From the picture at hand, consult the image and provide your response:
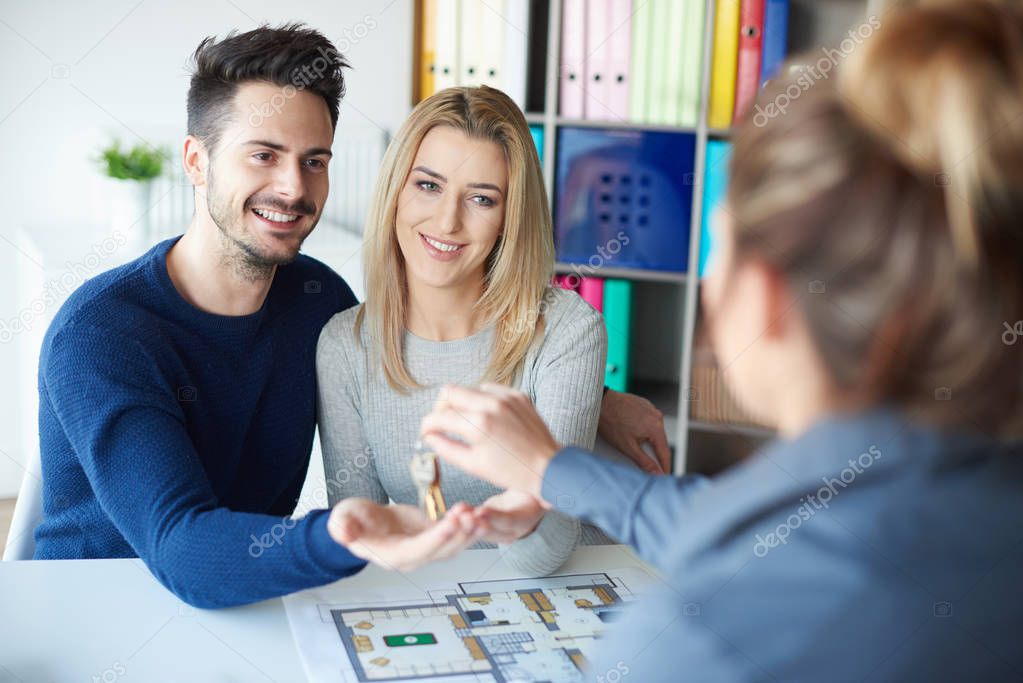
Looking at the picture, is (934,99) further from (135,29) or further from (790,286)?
(135,29)

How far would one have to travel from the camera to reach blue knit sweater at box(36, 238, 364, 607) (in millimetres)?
1304

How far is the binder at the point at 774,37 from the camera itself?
308cm

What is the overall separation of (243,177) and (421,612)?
0.79 meters

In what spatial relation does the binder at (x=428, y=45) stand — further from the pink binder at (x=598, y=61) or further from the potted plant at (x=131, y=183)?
the potted plant at (x=131, y=183)

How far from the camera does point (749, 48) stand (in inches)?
122

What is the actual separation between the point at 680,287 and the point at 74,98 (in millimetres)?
2057

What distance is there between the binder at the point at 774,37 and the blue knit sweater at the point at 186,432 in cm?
168

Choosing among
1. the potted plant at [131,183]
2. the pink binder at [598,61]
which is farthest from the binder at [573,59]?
the potted plant at [131,183]

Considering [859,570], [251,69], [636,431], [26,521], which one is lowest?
[26,521]

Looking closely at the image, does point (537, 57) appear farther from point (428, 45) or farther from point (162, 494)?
point (162, 494)

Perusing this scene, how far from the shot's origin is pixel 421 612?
4.42 feet

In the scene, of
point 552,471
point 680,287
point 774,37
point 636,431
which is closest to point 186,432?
point 552,471

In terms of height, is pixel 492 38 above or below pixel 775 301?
above

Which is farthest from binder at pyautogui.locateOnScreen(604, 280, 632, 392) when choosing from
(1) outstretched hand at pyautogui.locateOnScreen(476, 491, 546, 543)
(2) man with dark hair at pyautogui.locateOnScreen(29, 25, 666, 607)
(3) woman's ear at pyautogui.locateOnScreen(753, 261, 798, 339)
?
(3) woman's ear at pyautogui.locateOnScreen(753, 261, 798, 339)
